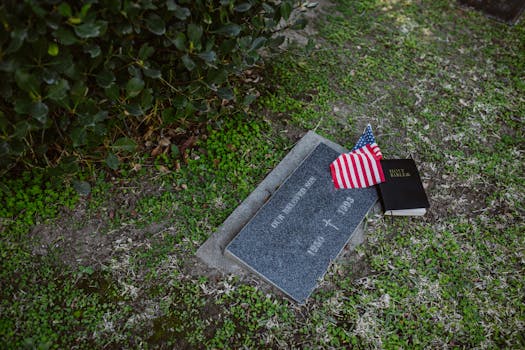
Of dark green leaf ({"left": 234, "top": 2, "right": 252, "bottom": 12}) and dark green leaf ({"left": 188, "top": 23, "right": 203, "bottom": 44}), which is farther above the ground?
dark green leaf ({"left": 234, "top": 2, "right": 252, "bottom": 12})

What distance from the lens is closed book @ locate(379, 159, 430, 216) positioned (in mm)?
2949

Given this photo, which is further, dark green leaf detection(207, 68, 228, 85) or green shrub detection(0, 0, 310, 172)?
dark green leaf detection(207, 68, 228, 85)

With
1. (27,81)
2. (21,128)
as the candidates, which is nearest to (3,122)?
(21,128)

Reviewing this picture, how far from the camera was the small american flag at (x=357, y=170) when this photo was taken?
3.07m

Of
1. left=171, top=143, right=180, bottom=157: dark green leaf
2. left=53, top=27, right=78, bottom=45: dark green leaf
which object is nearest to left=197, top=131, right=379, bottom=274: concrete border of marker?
left=171, top=143, right=180, bottom=157: dark green leaf

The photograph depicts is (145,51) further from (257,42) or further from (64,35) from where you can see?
(257,42)

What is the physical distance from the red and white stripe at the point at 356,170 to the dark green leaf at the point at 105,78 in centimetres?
183

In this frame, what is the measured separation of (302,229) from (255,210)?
15.7 inches

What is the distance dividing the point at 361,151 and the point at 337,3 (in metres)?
2.68

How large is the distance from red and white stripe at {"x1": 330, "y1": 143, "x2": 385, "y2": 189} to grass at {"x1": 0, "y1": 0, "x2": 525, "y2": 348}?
332 mm

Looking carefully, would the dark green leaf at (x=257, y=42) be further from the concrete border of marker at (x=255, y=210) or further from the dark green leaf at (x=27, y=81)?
the dark green leaf at (x=27, y=81)

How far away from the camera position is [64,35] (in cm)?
189

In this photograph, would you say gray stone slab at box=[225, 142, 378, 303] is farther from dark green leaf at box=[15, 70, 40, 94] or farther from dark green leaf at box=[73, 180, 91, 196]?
dark green leaf at box=[15, 70, 40, 94]

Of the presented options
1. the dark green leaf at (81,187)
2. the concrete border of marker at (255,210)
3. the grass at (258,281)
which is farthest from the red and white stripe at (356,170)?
the dark green leaf at (81,187)
